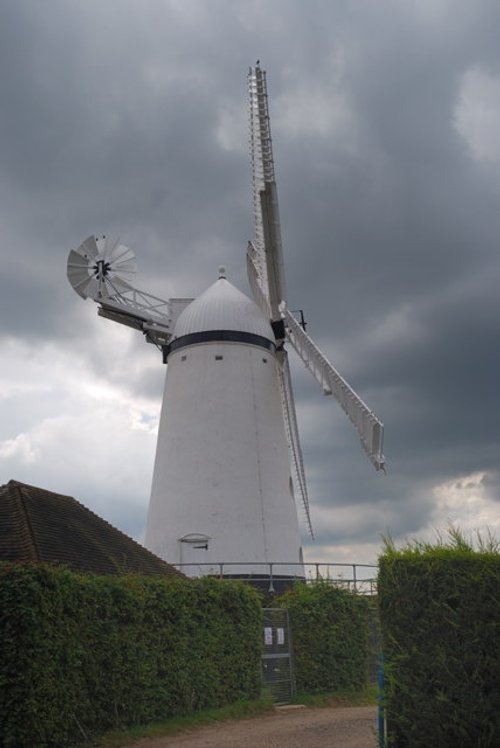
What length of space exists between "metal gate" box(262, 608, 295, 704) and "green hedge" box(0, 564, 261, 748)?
42.5 inches

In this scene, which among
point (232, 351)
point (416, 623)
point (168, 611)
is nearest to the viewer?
point (416, 623)

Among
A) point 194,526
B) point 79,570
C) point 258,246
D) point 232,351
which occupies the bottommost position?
point 79,570

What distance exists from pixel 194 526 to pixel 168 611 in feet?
35.8

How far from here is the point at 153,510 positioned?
26906 millimetres

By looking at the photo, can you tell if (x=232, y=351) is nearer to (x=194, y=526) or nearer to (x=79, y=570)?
(x=194, y=526)

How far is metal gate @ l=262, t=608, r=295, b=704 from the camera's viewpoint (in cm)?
1817

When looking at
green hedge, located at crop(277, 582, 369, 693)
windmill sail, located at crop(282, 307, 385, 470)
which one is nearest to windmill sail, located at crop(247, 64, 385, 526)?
windmill sail, located at crop(282, 307, 385, 470)

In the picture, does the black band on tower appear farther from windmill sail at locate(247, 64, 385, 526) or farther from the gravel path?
the gravel path

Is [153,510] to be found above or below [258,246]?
below

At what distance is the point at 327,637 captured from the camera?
19109mm

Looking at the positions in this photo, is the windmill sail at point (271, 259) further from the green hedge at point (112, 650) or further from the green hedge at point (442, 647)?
the green hedge at point (442, 647)

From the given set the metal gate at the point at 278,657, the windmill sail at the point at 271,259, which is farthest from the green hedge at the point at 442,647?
the windmill sail at the point at 271,259

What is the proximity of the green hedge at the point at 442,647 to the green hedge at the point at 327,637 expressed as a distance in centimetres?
1027

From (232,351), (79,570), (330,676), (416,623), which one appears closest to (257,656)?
(330,676)
